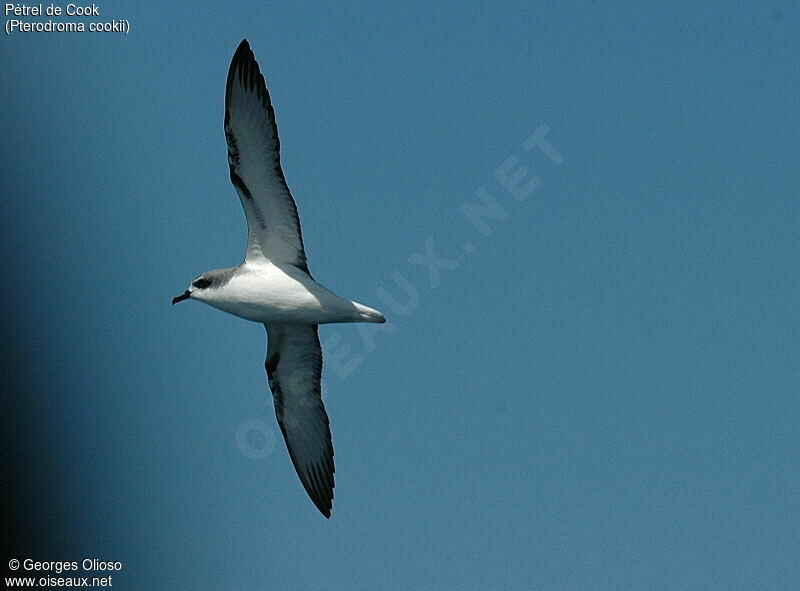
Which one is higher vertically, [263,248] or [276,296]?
[263,248]

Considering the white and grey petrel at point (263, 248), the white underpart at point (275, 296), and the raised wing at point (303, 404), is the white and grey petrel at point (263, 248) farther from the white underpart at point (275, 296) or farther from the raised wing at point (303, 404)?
the raised wing at point (303, 404)

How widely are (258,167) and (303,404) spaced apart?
5.18m

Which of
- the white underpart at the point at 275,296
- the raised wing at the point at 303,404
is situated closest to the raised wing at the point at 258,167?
the white underpart at the point at 275,296

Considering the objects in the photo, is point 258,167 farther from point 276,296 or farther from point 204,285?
point 204,285

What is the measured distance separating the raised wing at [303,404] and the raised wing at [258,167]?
85.6 inches

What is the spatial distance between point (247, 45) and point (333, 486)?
8494 millimetres

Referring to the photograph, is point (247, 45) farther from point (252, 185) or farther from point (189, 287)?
point (189, 287)

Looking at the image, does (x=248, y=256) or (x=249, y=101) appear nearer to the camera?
(x=249, y=101)

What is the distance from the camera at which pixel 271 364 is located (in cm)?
2230

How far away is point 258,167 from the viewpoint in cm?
1944

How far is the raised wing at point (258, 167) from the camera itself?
62.1ft

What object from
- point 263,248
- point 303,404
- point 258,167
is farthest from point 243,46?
point 303,404

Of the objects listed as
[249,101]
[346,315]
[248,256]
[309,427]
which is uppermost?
[249,101]

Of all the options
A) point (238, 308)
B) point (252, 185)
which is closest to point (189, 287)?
point (238, 308)
